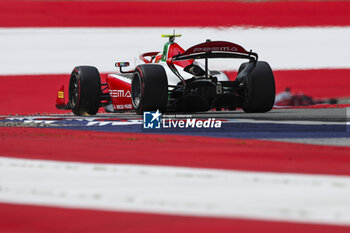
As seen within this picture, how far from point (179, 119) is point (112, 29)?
4.34m

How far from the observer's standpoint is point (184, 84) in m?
9.70

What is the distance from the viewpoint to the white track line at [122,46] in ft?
41.3

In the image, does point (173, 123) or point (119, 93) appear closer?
point (173, 123)

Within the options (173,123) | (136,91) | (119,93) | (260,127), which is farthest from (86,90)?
(260,127)

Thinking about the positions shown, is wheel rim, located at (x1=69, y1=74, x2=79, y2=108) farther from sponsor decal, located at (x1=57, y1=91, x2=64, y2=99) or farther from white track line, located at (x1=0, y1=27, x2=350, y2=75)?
white track line, located at (x1=0, y1=27, x2=350, y2=75)

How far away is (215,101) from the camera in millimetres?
9773

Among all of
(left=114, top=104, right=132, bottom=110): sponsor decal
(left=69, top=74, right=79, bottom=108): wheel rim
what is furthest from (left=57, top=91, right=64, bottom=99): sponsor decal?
(left=114, top=104, right=132, bottom=110): sponsor decal

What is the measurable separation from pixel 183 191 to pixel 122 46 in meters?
9.34

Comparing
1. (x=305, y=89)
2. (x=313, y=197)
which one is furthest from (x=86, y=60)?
(x=313, y=197)

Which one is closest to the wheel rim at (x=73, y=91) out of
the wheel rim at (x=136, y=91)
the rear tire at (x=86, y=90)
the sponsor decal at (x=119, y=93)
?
the rear tire at (x=86, y=90)

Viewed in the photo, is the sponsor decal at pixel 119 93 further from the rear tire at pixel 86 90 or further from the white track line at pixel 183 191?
the white track line at pixel 183 191

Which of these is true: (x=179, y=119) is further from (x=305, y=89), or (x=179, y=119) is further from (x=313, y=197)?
(x=313, y=197)

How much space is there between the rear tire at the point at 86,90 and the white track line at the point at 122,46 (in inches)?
62.2

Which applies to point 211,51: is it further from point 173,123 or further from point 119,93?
point 119,93
